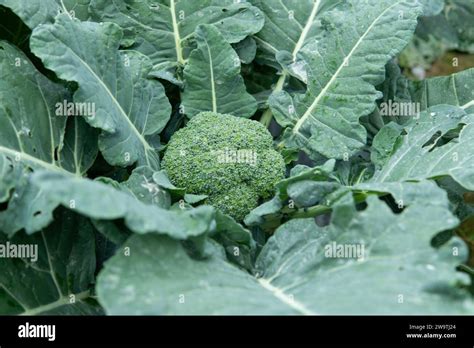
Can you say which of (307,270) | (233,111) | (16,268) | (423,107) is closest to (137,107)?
(233,111)

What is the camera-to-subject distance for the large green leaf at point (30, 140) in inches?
51.0

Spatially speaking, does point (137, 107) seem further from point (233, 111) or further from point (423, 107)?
point (423, 107)

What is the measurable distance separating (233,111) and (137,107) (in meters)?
0.27

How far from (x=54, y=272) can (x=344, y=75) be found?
33.5 inches

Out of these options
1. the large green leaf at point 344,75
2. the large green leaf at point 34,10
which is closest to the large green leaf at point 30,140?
the large green leaf at point 34,10

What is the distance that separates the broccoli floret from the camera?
5.16 feet

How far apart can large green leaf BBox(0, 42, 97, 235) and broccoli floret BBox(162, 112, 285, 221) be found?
8.4 inches

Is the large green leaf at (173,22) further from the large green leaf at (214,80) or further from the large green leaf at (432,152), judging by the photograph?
the large green leaf at (432,152)

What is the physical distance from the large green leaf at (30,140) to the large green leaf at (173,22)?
1.04 ft

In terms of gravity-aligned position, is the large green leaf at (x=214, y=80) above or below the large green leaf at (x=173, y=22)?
below

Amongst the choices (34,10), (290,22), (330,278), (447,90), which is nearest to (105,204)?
(330,278)

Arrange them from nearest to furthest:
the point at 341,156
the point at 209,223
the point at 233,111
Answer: the point at 209,223
the point at 341,156
the point at 233,111

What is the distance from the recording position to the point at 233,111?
1.76 m

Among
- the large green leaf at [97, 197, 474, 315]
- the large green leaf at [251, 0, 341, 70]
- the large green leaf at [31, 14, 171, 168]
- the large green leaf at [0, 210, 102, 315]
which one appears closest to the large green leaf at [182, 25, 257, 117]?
the large green leaf at [31, 14, 171, 168]
